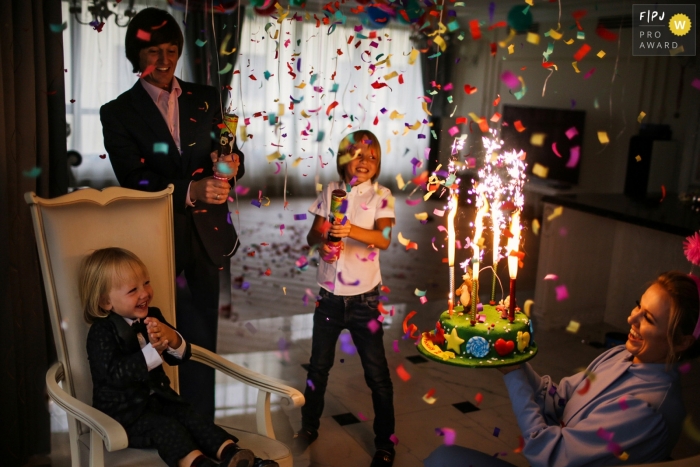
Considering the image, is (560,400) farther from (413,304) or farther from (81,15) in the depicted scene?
(81,15)

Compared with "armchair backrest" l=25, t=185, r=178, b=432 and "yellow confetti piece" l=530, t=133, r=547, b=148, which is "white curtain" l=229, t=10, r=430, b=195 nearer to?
"yellow confetti piece" l=530, t=133, r=547, b=148

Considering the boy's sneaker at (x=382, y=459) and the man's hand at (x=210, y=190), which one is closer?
the man's hand at (x=210, y=190)

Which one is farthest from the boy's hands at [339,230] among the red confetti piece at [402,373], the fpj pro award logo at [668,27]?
the fpj pro award logo at [668,27]

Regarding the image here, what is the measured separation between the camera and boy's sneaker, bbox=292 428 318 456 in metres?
2.71

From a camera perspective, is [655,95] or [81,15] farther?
[81,15]

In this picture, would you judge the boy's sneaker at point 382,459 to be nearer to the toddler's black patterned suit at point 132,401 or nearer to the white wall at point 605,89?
the toddler's black patterned suit at point 132,401

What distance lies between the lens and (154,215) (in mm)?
2260

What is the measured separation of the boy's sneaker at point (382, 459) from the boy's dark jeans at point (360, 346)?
2 centimetres

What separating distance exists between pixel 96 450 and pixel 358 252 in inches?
46.0

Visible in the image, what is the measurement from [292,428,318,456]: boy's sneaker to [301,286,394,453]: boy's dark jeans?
6.1 inches

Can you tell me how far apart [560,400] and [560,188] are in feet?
20.2

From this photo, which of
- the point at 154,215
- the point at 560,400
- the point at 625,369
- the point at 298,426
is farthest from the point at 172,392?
the point at 625,369

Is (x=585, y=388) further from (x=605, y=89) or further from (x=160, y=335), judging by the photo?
(x=605, y=89)

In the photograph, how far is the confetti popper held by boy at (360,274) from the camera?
8.13 feet
